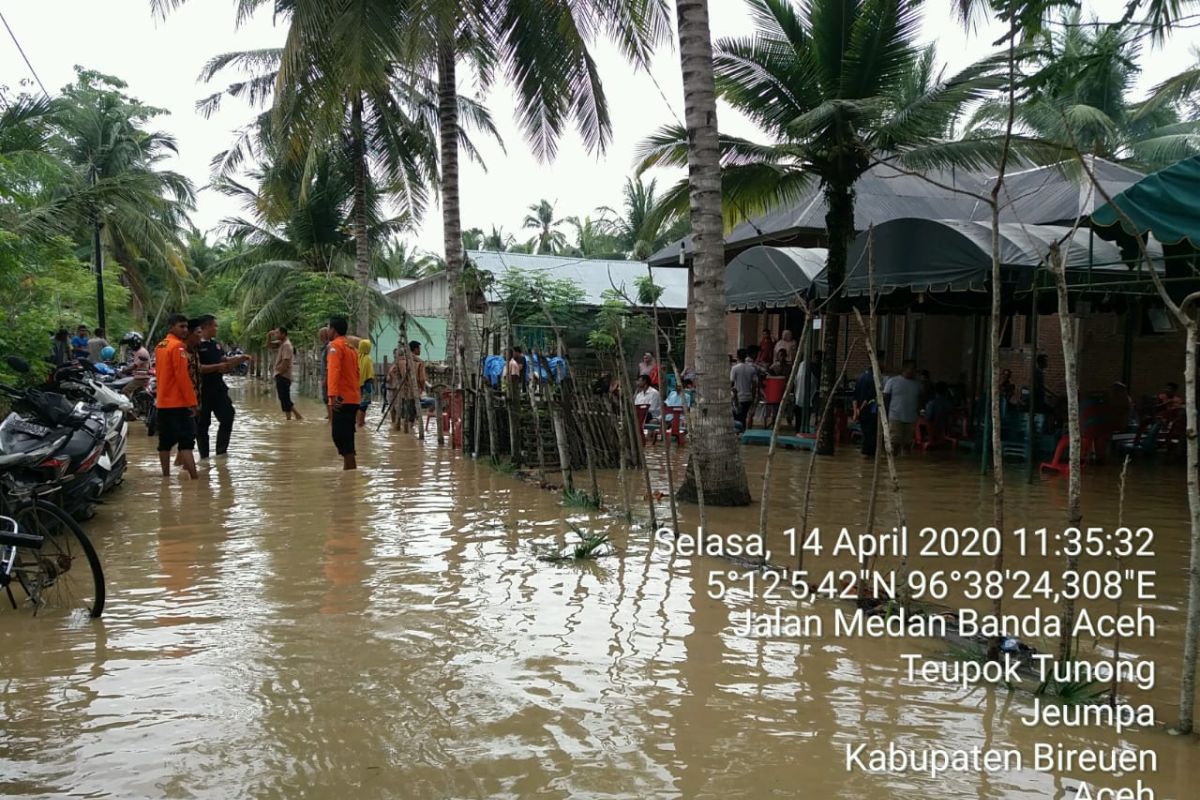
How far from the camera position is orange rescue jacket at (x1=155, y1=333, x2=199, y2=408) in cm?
1005

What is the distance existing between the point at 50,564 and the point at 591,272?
26136mm

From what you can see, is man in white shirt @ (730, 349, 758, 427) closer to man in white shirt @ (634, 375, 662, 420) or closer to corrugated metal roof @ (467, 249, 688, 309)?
man in white shirt @ (634, 375, 662, 420)

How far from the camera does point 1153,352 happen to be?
58.4 ft

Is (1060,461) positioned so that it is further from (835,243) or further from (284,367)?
(284,367)

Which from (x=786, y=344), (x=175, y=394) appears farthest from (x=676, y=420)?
(x=175, y=394)

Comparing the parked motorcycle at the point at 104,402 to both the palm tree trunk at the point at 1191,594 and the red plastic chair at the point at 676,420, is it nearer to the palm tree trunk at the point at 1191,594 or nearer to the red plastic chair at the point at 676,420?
the palm tree trunk at the point at 1191,594

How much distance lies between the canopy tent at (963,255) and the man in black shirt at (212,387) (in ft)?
24.5

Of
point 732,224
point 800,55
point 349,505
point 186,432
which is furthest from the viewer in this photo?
point 732,224

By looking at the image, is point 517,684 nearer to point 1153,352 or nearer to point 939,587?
point 939,587

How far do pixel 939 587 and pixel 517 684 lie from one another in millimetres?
3140

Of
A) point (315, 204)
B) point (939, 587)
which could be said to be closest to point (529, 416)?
point (939, 587)

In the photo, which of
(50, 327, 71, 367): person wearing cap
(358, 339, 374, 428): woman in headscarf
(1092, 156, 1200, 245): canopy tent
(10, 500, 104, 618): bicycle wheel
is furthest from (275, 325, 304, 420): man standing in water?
(1092, 156, 1200, 245): canopy tent

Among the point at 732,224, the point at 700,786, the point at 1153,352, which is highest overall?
the point at 732,224

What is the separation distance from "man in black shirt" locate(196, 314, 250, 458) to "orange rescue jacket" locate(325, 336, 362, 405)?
1.37 metres
